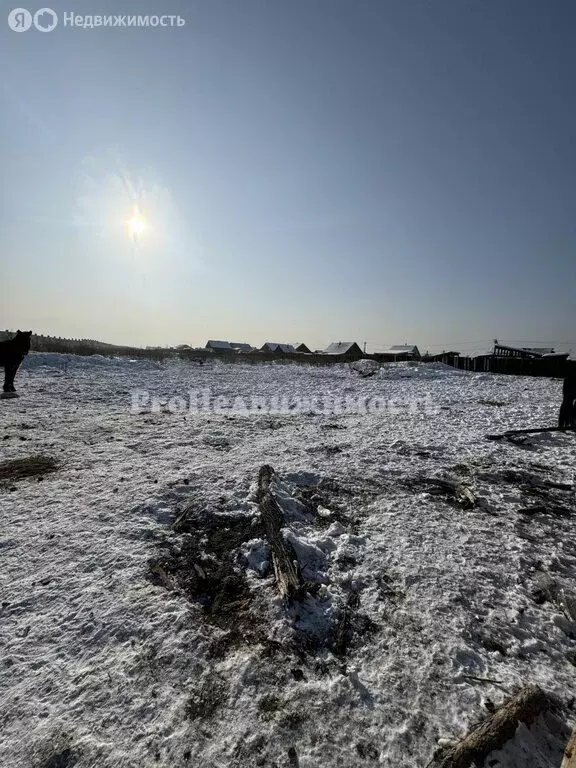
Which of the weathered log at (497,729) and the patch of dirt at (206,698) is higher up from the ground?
the weathered log at (497,729)

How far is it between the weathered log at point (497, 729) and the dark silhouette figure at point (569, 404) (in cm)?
844

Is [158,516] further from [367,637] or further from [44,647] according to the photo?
[367,637]

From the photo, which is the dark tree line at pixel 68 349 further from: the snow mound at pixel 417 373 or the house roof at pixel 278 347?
the house roof at pixel 278 347

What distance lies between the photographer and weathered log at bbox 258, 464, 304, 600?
3215mm

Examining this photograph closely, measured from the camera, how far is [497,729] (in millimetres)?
2029

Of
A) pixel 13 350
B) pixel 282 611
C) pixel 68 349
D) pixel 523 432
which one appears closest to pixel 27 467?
pixel 282 611

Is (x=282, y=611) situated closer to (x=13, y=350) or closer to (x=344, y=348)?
(x=13, y=350)

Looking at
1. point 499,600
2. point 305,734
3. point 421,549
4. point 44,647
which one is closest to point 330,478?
point 421,549

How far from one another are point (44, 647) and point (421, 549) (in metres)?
3.60

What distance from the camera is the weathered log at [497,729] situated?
1.91 metres

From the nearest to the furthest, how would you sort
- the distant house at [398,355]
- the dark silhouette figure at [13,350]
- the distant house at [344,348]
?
the dark silhouette figure at [13,350] < the distant house at [398,355] < the distant house at [344,348]

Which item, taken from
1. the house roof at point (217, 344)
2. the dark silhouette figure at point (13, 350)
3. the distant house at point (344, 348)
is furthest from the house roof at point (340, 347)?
the dark silhouette figure at point (13, 350)

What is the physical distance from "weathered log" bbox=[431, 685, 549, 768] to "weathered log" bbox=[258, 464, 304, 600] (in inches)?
58.8

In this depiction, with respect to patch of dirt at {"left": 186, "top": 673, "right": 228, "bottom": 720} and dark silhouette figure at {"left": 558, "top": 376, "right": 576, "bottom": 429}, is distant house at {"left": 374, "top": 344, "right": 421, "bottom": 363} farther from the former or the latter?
patch of dirt at {"left": 186, "top": 673, "right": 228, "bottom": 720}
